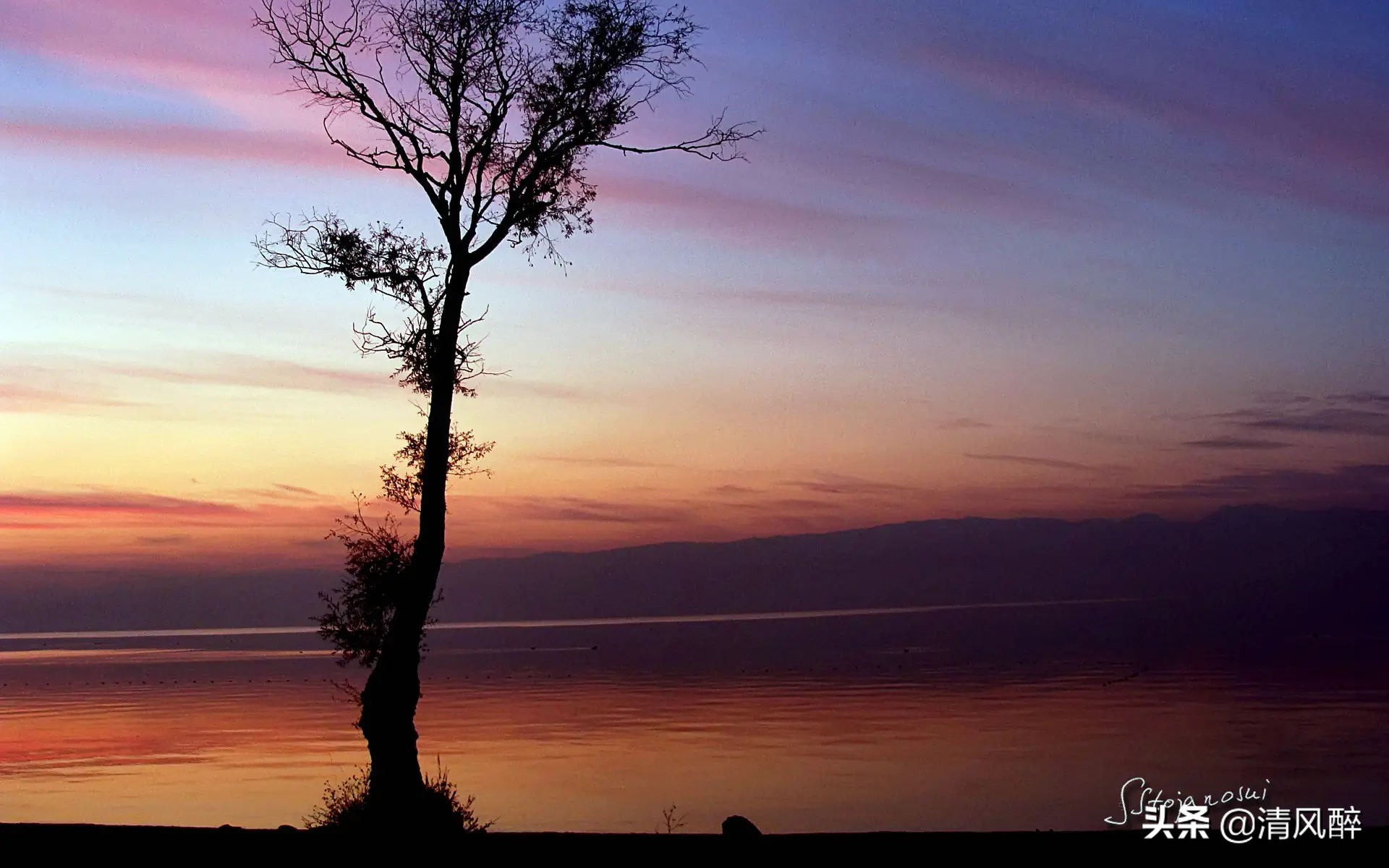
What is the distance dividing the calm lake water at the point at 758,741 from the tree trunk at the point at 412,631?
11.2m

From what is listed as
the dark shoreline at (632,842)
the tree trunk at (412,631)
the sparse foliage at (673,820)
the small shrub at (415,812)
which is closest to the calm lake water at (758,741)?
the sparse foliage at (673,820)

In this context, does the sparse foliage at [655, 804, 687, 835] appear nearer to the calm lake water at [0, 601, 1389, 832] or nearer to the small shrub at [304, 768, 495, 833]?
the calm lake water at [0, 601, 1389, 832]

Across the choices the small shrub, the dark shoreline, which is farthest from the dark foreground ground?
the small shrub

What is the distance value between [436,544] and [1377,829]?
11.2m

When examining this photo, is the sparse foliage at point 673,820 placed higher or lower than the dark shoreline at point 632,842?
lower

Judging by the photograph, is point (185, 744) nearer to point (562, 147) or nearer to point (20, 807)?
point (20, 807)

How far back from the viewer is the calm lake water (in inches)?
1211

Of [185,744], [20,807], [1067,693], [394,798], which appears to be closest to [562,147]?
[394,798]

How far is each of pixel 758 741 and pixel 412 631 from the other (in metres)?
24.8

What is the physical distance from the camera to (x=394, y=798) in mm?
17500

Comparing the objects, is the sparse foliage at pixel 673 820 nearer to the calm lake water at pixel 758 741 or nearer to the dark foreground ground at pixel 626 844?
the calm lake water at pixel 758 741

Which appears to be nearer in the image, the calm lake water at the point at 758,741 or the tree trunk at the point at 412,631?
the tree trunk at the point at 412,631

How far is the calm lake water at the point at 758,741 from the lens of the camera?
30.8 meters

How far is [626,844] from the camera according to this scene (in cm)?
1371
